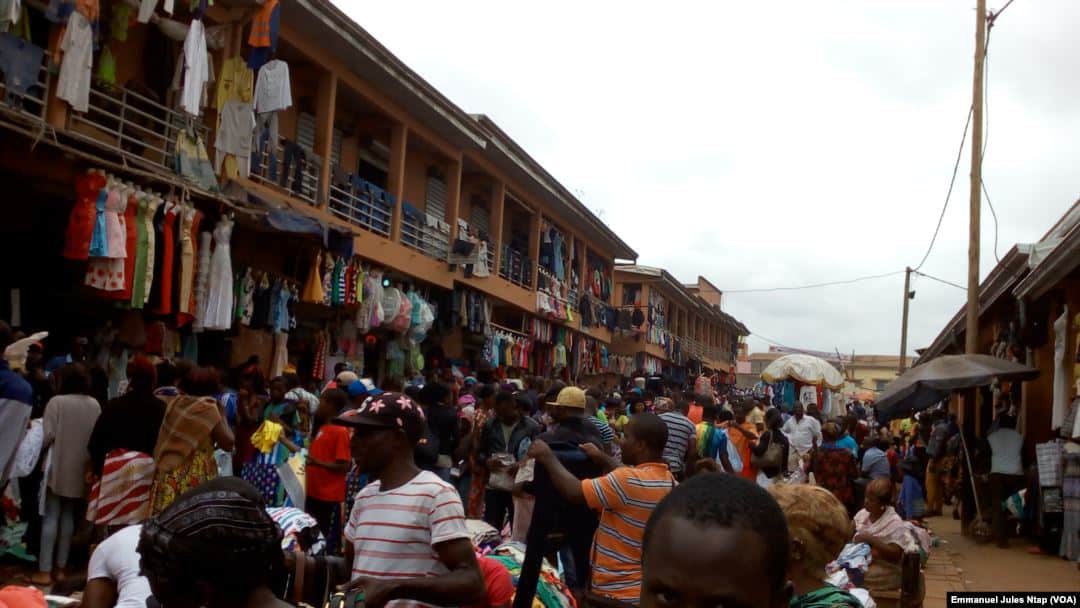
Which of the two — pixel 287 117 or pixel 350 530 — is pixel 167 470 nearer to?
pixel 350 530

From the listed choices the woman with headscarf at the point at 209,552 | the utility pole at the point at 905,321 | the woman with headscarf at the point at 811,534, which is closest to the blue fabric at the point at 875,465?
the woman with headscarf at the point at 811,534

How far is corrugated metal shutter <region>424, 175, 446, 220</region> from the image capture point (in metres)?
20.2

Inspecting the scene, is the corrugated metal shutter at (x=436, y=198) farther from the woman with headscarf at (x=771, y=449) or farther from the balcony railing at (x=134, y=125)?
the woman with headscarf at (x=771, y=449)

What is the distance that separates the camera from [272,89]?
1213cm

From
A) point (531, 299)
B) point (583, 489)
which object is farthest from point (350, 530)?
point (531, 299)

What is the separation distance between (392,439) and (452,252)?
48.5 feet

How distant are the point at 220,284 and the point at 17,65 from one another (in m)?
2.99

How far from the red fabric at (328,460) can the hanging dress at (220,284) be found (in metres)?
3.15

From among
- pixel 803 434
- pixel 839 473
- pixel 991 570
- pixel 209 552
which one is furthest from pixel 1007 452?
pixel 209 552

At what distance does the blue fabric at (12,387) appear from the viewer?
7188mm

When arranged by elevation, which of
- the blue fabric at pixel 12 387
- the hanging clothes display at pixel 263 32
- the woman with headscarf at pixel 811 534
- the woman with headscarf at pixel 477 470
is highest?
the hanging clothes display at pixel 263 32

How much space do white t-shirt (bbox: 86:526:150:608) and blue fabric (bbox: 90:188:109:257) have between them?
19.8 feet

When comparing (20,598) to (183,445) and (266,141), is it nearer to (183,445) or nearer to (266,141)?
(183,445)

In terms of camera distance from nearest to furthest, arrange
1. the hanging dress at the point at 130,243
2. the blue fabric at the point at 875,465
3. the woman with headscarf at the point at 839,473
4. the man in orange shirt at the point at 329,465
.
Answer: the woman with headscarf at the point at 839,473 → the man in orange shirt at the point at 329,465 → the hanging dress at the point at 130,243 → the blue fabric at the point at 875,465
